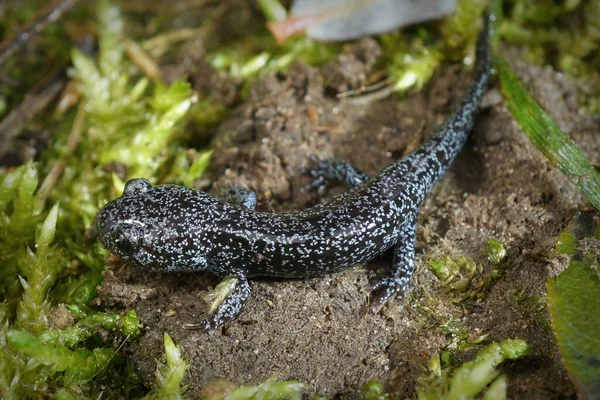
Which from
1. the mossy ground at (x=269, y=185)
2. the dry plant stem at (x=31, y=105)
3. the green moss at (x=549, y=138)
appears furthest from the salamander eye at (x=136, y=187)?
the green moss at (x=549, y=138)

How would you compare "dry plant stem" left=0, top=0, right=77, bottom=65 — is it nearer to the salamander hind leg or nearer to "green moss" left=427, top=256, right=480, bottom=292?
the salamander hind leg

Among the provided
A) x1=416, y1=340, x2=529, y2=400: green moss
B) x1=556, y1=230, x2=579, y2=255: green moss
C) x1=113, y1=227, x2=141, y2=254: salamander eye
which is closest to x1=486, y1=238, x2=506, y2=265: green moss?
x1=556, y1=230, x2=579, y2=255: green moss

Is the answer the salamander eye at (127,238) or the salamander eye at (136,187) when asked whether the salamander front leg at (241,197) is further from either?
the salamander eye at (127,238)

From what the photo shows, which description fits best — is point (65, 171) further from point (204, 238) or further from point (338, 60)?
point (338, 60)

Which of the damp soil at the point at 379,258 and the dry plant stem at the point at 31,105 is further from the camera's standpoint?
the dry plant stem at the point at 31,105

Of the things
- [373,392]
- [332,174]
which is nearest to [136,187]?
[332,174]

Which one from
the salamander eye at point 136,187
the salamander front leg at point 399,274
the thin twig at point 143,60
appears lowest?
the salamander front leg at point 399,274

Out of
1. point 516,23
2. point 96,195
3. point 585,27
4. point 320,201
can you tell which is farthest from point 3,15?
point 585,27

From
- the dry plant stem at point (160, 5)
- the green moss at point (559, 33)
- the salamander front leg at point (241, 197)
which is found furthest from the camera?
the dry plant stem at point (160, 5)
